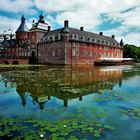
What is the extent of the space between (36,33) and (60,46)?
9.93 meters

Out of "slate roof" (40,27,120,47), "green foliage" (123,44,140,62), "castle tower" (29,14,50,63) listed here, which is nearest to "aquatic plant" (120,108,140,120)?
"slate roof" (40,27,120,47)

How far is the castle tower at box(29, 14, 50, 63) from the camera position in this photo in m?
51.2

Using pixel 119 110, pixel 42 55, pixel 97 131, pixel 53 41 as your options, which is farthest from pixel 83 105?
pixel 42 55

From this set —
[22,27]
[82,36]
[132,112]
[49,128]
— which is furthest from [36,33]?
[49,128]

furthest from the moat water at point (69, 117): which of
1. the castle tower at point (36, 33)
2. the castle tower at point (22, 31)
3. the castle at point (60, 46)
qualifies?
the castle tower at point (22, 31)

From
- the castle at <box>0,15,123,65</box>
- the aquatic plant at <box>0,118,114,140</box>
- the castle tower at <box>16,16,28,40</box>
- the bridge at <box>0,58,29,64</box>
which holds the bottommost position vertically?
the aquatic plant at <box>0,118,114,140</box>

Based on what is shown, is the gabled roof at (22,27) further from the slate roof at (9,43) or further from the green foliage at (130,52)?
the green foliage at (130,52)

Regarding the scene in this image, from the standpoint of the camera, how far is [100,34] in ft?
199

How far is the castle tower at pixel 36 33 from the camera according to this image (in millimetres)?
51188

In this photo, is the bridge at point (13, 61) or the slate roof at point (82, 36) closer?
the slate roof at point (82, 36)

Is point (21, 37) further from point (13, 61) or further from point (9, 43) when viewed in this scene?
point (13, 61)

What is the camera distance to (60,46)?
4522 cm

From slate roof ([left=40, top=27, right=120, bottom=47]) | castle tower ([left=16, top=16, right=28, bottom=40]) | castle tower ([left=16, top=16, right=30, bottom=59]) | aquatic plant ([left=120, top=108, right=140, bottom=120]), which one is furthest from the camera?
castle tower ([left=16, top=16, right=28, bottom=40])

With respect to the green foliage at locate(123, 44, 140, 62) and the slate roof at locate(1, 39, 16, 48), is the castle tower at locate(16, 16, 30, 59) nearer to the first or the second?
the slate roof at locate(1, 39, 16, 48)
